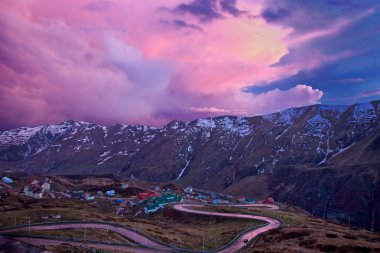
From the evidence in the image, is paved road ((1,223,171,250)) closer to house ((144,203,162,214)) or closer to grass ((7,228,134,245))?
grass ((7,228,134,245))

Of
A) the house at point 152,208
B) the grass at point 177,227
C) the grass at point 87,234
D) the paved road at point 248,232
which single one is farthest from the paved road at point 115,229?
the house at point 152,208

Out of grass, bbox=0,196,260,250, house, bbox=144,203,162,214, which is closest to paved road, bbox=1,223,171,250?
grass, bbox=0,196,260,250

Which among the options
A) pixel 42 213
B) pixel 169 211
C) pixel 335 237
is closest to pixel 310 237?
pixel 335 237

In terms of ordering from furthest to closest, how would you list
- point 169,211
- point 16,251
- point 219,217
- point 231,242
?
point 169,211, point 219,217, point 231,242, point 16,251

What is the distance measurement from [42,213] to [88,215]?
1369 centimetres

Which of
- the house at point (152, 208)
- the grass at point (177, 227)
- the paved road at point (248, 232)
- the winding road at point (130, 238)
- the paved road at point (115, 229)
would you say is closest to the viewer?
the winding road at point (130, 238)

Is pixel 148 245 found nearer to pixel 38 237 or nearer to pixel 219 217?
pixel 38 237

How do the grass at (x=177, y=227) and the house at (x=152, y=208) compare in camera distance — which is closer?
the grass at (x=177, y=227)

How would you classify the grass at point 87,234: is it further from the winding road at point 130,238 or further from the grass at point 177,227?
the winding road at point 130,238

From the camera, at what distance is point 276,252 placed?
6744 centimetres

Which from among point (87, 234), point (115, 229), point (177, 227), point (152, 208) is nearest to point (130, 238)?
point (87, 234)

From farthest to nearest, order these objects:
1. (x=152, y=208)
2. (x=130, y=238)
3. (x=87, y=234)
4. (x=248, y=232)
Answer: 1. (x=152, y=208)
2. (x=248, y=232)
3. (x=130, y=238)
4. (x=87, y=234)

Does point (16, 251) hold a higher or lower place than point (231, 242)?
higher

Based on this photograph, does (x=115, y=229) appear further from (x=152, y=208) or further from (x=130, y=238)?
(x=152, y=208)
